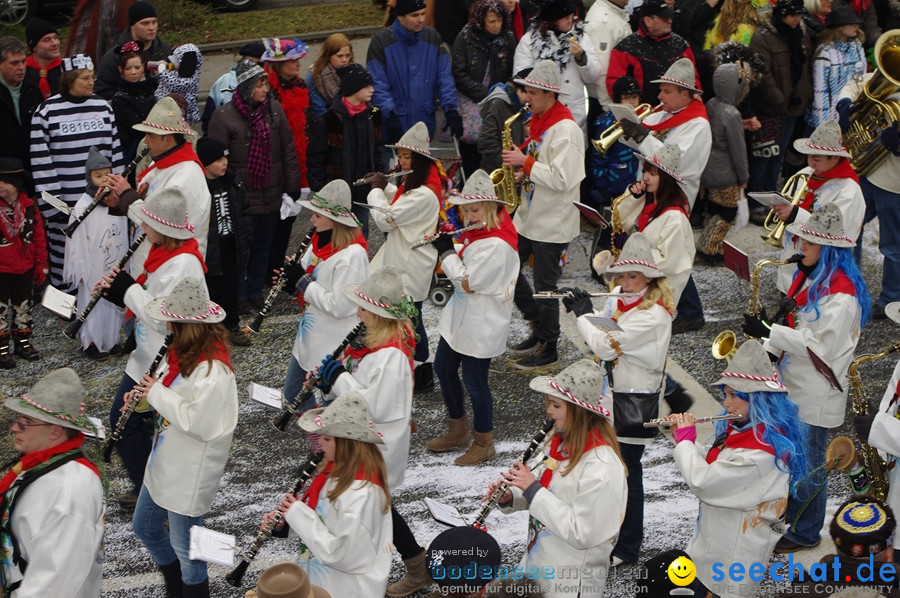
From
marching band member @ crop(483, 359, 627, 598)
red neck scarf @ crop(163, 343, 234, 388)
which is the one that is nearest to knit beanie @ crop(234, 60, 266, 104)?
red neck scarf @ crop(163, 343, 234, 388)

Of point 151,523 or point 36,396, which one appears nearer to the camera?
point 36,396

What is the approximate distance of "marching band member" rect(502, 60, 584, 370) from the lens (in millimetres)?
8203

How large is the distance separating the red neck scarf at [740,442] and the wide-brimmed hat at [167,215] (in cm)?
329

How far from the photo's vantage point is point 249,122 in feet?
29.9

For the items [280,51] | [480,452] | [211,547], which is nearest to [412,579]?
[211,547]

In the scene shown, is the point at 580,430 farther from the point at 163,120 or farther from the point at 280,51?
the point at 280,51

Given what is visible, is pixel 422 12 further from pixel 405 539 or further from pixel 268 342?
pixel 405 539

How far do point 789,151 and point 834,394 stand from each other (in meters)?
6.02

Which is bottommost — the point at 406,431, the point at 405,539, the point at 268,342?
the point at 268,342

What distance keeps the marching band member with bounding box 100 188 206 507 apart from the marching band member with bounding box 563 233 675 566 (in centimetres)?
238

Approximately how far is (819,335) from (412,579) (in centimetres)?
263

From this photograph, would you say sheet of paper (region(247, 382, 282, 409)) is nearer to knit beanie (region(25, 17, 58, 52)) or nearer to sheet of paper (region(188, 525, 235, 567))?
sheet of paper (region(188, 525, 235, 567))

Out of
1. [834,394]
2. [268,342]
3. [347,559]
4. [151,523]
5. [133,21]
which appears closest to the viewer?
[347,559]

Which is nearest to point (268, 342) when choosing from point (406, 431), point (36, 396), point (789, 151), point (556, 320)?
point (556, 320)
